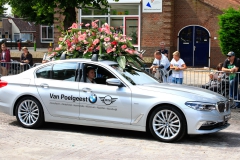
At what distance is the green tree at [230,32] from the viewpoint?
17891 mm

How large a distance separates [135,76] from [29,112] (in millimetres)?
2416

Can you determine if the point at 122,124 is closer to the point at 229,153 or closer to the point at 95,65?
the point at 95,65

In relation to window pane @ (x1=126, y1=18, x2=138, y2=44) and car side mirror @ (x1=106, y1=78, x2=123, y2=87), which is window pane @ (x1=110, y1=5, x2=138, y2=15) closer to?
window pane @ (x1=126, y1=18, x2=138, y2=44)

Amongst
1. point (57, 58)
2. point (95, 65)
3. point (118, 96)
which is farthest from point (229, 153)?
point (57, 58)

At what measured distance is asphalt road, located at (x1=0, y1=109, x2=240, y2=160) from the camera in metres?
7.14

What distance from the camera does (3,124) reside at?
32.1 feet

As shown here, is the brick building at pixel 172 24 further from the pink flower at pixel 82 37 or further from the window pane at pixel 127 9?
the pink flower at pixel 82 37

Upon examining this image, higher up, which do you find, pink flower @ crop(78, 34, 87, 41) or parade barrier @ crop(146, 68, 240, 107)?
pink flower @ crop(78, 34, 87, 41)

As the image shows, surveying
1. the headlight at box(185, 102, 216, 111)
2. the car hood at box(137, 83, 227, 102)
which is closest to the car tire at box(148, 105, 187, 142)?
the headlight at box(185, 102, 216, 111)

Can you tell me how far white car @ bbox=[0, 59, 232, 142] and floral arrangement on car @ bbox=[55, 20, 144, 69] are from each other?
361 millimetres

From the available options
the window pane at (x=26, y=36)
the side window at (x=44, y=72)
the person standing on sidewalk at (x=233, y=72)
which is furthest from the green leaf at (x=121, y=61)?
the window pane at (x=26, y=36)

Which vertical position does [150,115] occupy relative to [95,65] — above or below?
below

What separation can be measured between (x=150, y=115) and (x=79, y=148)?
1.54m

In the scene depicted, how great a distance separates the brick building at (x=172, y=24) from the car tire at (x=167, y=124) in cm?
1677
